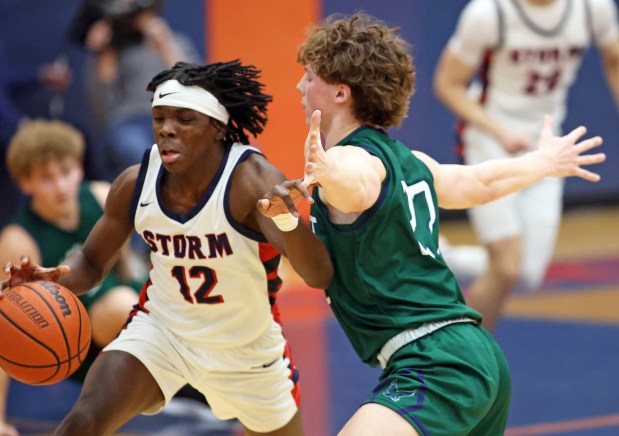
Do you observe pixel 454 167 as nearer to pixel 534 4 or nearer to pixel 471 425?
pixel 471 425

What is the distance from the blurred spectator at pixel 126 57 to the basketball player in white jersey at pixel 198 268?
5.49m

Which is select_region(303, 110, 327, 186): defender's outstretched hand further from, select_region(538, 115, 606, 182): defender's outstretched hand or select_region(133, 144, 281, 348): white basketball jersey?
select_region(538, 115, 606, 182): defender's outstretched hand

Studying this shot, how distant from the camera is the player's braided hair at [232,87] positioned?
3895mm

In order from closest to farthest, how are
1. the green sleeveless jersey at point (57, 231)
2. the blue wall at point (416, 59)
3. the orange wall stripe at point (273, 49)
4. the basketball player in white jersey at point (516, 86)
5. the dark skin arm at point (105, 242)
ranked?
the dark skin arm at point (105, 242), the green sleeveless jersey at point (57, 231), the basketball player in white jersey at point (516, 86), the blue wall at point (416, 59), the orange wall stripe at point (273, 49)

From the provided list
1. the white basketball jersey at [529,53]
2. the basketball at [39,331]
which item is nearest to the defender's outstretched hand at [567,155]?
the basketball at [39,331]

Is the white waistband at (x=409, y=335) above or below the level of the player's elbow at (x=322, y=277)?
below

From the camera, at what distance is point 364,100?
142 inches

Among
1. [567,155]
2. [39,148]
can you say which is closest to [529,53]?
[567,155]

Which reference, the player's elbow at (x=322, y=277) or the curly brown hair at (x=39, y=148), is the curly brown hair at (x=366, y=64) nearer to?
the player's elbow at (x=322, y=277)

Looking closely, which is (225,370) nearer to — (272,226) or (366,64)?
(272,226)

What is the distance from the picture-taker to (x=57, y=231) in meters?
5.80

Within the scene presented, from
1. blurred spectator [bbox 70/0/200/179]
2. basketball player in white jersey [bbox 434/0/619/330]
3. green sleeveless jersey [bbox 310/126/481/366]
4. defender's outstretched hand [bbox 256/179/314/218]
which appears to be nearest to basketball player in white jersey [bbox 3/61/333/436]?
green sleeveless jersey [bbox 310/126/481/366]

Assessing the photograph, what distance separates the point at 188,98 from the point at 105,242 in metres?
0.66

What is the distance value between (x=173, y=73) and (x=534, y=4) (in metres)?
3.28
